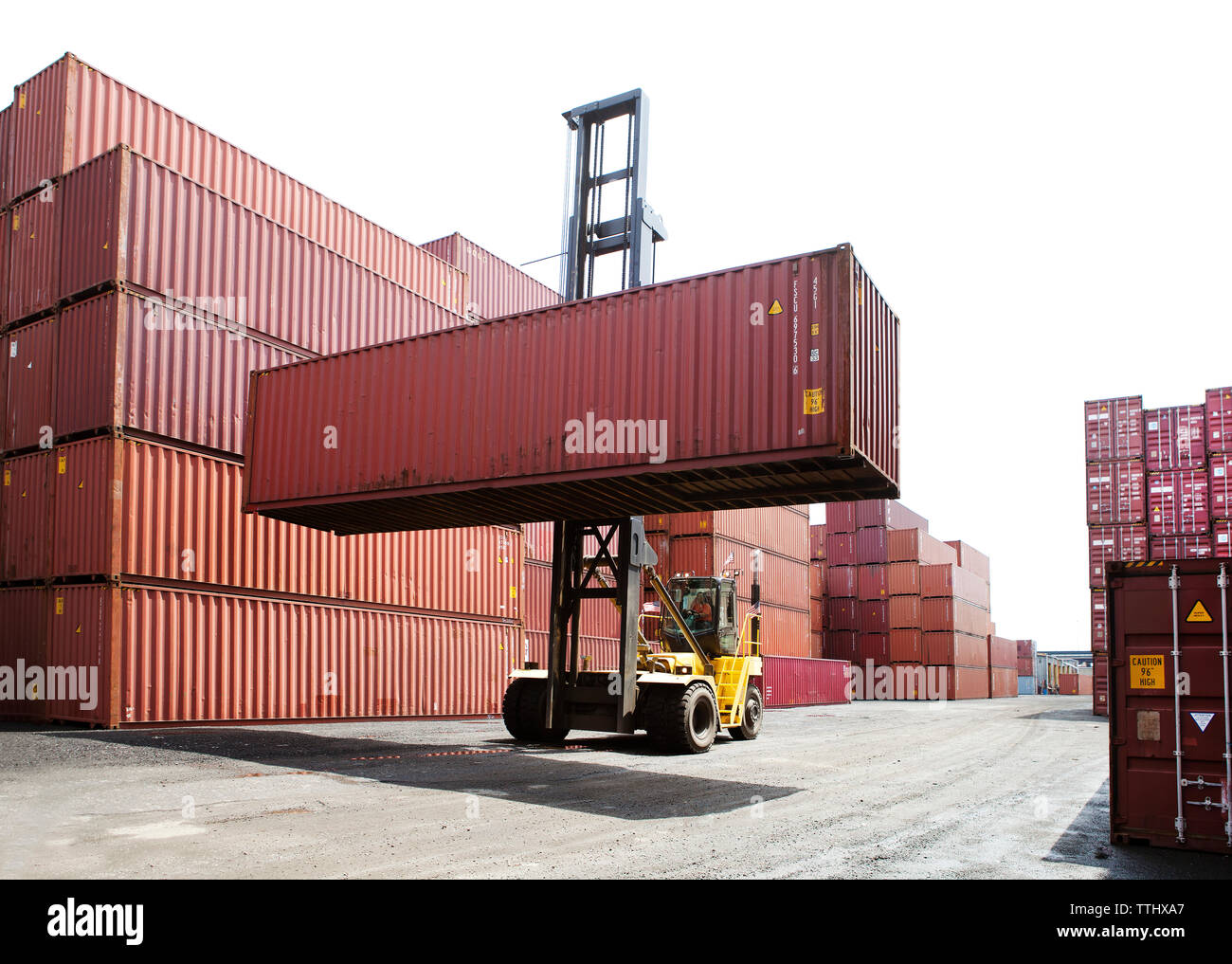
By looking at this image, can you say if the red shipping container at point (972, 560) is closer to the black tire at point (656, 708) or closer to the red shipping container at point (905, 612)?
the red shipping container at point (905, 612)

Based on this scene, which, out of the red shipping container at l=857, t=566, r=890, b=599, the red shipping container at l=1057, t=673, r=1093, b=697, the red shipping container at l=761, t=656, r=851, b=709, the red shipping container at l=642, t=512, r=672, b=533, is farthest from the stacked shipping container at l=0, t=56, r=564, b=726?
the red shipping container at l=1057, t=673, r=1093, b=697

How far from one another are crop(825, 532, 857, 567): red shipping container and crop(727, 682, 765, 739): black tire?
33.1 metres

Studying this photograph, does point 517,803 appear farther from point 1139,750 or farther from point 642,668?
point 642,668

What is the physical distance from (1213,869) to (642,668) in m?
9.15

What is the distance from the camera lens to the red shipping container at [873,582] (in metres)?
47.4

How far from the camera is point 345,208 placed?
751 inches

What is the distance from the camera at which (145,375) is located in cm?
1423

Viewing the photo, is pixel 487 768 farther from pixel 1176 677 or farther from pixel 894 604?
pixel 894 604

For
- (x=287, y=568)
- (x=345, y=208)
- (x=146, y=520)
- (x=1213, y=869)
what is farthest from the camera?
(x=345, y=208)

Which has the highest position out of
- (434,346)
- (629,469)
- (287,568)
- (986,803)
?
(434,346)

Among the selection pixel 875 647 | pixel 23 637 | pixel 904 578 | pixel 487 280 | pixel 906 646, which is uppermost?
pixel 487 280

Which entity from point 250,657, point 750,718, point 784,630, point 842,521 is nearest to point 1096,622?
point 784,630

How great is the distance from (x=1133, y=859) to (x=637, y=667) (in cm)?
854

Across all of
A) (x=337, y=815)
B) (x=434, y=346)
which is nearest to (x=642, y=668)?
(x=434, y=346)
